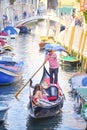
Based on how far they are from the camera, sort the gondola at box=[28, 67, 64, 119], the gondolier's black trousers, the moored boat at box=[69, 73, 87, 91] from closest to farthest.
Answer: the gondola at box=[28, 67, 64, 119]
the gondolier's black trousers
the moored boat at box=[69, 73, 87, 91]

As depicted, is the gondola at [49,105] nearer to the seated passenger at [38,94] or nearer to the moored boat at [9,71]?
the seated passenger at [38,94]

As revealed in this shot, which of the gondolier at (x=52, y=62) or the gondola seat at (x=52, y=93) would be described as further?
the gondolier at (x=52, y=62)

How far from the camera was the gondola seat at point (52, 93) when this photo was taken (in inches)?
529

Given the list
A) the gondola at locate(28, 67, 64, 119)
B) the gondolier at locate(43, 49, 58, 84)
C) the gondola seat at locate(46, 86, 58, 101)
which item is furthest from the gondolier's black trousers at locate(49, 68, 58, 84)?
the gondola seat at locate(46, 86, 58, 101)

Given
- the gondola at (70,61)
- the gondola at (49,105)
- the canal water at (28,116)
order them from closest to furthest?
the canal water at (28,116), the gondola at (49,105), the gondola at (70,61)

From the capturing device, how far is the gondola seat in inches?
529

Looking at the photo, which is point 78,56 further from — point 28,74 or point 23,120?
point 23,120

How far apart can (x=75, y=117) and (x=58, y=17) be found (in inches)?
1156

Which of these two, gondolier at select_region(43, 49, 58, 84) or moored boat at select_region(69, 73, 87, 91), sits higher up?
gondolier at select_region(43, 49, 58, 84)

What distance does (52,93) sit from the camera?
44.7ft

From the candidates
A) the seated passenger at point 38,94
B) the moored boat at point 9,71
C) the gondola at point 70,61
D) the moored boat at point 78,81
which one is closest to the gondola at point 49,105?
the seated passenger at point 38,94

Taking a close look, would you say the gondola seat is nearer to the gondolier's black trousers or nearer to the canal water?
the canal water

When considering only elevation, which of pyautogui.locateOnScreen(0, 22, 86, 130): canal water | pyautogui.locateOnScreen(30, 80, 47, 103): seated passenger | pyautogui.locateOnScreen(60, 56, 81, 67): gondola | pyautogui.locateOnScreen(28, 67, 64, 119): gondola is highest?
pyautogui.locateOnScreen(30, 80, 47, 103): seated passenger

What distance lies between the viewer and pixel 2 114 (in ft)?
40.5
